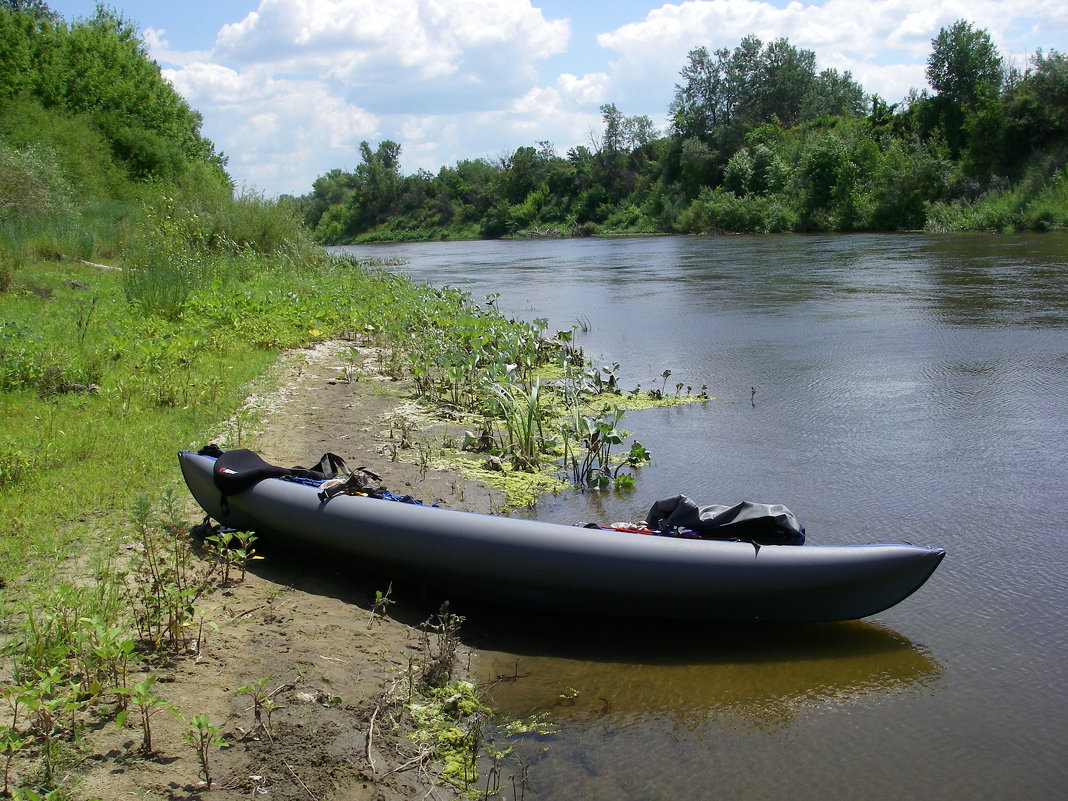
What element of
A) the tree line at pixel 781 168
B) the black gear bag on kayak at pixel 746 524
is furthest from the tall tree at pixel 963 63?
the black gear bag on kayak at pixel 746 524

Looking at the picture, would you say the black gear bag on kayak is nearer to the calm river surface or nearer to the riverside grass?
the calm river surface

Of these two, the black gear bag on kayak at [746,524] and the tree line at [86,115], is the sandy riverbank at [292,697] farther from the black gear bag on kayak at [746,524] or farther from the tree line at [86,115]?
the tree line at [86,115]

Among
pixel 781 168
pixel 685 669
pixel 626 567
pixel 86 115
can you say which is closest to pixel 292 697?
pixel 626 567

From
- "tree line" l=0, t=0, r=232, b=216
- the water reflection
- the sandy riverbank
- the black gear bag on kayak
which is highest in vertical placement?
"tree line" l=0, t=0, r=232, b=216

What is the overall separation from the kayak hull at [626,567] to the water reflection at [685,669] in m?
0.11

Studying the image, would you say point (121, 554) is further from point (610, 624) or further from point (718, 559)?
point (718, 559)

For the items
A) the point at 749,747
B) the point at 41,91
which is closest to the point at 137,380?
the point at 749,747

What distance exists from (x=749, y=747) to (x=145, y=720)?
199 centimetres

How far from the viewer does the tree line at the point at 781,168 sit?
32312 mm

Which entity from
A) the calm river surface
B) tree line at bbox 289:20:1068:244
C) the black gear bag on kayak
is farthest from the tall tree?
the black gear bag on kayak

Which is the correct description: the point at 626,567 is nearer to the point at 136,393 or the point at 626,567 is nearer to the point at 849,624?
the point at 849,624

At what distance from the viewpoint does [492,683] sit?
11.6 ft

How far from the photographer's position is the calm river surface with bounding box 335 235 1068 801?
309 centimetres

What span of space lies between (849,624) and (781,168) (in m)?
42.4
